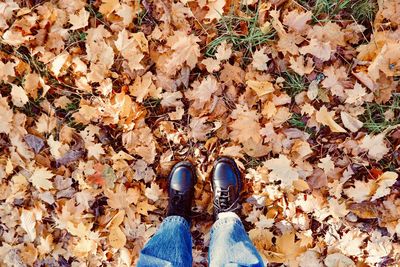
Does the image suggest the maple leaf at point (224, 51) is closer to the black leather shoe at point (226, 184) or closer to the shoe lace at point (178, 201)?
the black leather shoe at point (226, 184)

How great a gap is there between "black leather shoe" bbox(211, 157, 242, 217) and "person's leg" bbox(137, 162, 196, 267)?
0.15 m

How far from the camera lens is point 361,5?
2.27 m

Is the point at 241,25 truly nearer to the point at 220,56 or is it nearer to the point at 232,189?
the point at 220,56

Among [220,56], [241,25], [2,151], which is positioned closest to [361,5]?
[241,25]

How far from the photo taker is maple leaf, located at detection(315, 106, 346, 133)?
2309 millimetres

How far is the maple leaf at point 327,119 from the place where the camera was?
2.31 metres

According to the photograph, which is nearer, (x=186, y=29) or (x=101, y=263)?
(x=186, y=29)

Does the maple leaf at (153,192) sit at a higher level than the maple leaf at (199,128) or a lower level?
lower

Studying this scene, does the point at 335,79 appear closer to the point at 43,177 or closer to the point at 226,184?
the point at 226,184

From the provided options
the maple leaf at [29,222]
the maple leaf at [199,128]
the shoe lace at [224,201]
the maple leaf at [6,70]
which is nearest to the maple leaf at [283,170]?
the shoe lace at [224,201]

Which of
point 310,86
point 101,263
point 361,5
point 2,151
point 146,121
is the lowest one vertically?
point 101,263

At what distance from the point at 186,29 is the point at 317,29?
2.35 feet

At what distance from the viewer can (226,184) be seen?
2.38 meters

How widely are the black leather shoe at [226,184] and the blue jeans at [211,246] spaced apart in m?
0.06
